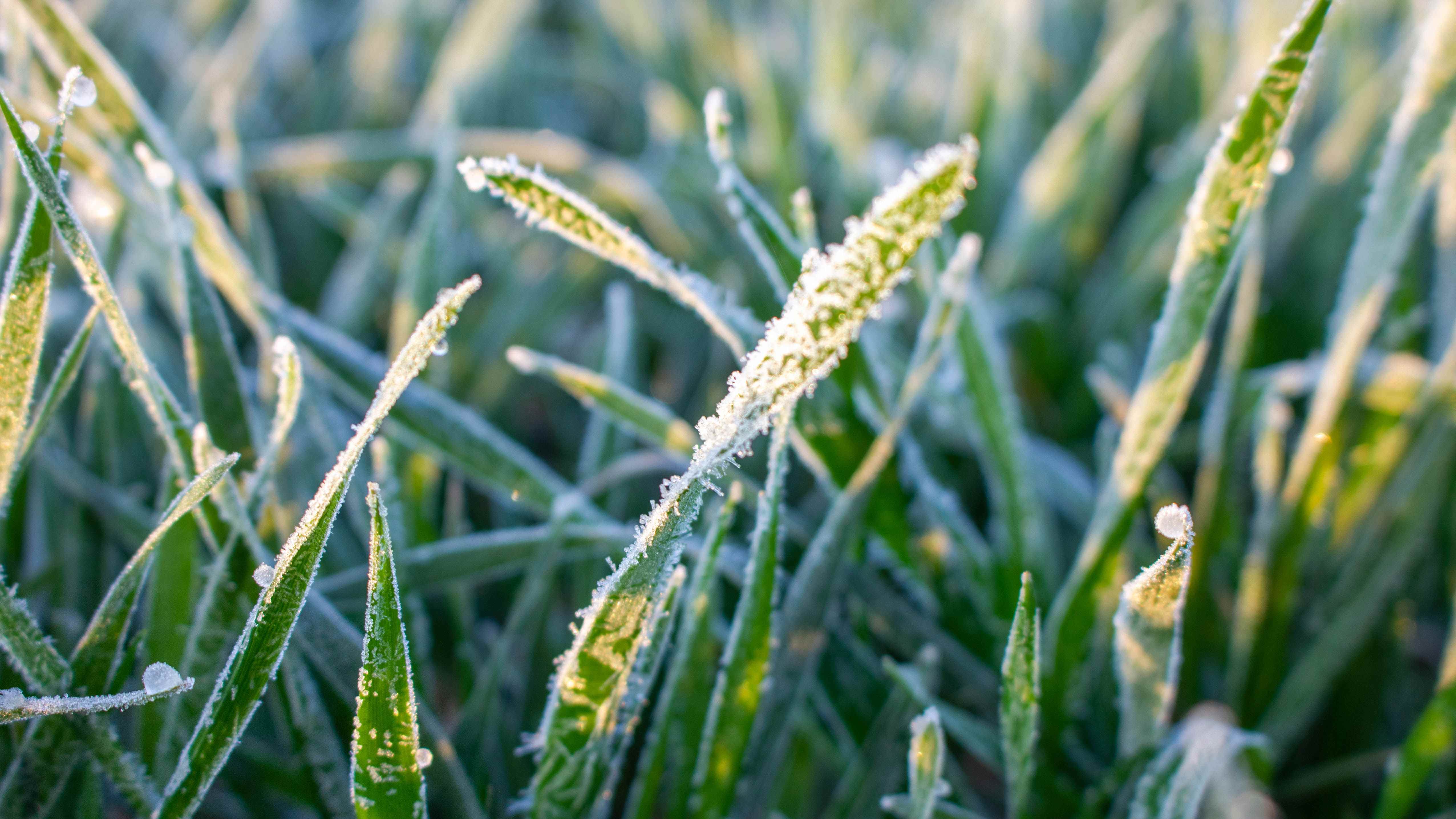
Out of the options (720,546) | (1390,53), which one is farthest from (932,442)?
(1390,53)

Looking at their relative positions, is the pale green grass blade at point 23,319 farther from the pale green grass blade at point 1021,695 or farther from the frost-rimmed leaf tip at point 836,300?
the pale green grass blade at point 1021,695

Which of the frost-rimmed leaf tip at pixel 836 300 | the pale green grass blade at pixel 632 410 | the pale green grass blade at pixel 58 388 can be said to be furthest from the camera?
the pale green grass blade at pixel 632 410

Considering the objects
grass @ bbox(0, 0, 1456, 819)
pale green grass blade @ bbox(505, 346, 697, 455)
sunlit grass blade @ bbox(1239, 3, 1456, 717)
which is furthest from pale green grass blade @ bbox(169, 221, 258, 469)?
sunlit grass blade @ bbox(1239, 3, 1456, 717)

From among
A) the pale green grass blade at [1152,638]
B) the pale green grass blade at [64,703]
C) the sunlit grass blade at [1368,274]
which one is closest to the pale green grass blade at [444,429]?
the pale green grass blade at [64,703]

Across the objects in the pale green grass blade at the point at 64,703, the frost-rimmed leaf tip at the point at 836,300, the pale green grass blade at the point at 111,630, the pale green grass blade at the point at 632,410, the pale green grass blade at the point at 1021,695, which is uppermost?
the pale green grass blade at the point at 632,410

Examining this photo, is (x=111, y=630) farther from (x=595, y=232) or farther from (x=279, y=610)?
(x=595, y=232)

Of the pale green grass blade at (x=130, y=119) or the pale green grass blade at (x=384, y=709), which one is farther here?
the pale green grass blade at (x=130, y=119)

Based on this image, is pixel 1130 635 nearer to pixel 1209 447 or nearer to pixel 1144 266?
pixel 1209 447
